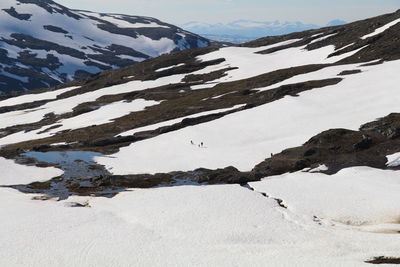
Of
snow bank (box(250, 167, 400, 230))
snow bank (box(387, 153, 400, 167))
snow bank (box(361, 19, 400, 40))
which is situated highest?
snow bank (box(361, 19, 400, 40))

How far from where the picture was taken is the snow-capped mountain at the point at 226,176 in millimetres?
32438

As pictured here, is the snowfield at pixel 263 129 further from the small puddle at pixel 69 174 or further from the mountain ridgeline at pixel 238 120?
the small puddle at pixel 69 174

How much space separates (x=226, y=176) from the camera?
51656mm

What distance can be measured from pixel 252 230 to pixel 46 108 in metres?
128

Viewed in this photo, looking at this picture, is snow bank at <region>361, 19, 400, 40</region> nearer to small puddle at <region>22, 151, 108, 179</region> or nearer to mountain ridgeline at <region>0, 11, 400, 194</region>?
mountain ridgeline at <region>0, 11, 400, 194</region>

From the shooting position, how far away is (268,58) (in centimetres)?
15288

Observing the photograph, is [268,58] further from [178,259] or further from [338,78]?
[178,259]

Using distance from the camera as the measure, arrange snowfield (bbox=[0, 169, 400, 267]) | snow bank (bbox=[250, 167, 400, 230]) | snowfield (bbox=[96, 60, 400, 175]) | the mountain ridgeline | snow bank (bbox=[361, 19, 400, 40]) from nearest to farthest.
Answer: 1. snowfield (bbox=[0, 169, 400, 267])
2. snow bank (bbox=[250, 167, 400, 230])
3. the mountain ridgeline
4. snowfield (bbox=[96, 60, 400, 175])
5. snow bank (bbox=[361, 19, 400, 40])

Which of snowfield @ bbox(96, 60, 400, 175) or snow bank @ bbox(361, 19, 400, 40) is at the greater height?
snow bank @ bbox(361, 19, 400, 40)

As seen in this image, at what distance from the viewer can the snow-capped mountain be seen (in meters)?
32.4

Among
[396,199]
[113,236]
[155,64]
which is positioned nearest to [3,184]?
[113,236]

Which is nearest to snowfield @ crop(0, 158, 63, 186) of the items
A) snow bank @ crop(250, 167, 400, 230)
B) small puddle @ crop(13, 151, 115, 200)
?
small puddle @ crop(13, 151, 115, 200)

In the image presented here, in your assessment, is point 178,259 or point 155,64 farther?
point 155,64

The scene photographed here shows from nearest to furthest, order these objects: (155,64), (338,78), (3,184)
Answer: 1. (3,184)
2. (338,78)
3. (155,64)
